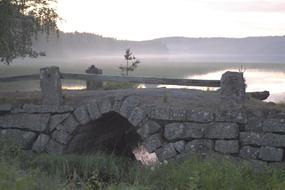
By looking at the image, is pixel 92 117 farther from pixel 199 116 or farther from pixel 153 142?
pixel 199 116

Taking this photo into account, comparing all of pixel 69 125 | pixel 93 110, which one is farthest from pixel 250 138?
pixel 69 125

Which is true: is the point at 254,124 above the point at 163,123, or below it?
above

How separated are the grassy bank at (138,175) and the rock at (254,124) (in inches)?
34.5

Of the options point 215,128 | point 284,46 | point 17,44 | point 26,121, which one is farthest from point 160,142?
point 284,46

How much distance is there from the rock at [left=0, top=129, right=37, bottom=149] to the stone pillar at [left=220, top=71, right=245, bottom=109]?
5.31m

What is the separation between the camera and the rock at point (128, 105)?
1139 cm

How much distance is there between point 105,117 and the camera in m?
12.9

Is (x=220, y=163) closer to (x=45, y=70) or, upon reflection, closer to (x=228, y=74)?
(x=228, y=74)

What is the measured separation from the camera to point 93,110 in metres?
12.0

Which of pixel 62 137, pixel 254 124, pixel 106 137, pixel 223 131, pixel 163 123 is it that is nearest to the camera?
pixel 254 124

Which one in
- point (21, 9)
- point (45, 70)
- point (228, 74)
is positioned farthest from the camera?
point (21, 9)

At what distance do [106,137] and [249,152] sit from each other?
5.54 meters

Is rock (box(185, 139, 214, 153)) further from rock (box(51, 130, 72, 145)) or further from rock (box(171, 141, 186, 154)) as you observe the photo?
rock (box(51, 130, 72, 145))

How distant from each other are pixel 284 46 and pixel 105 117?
509 ft
